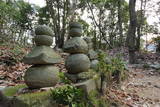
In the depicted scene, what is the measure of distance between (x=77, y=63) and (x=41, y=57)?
3.43 feet

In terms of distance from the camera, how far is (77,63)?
4.43 meters

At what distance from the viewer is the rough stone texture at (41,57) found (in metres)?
3.57

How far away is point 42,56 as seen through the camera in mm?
3576

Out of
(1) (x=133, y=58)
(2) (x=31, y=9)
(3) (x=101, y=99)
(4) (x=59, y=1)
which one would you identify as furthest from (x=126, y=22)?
(3) (x=101, y=99)

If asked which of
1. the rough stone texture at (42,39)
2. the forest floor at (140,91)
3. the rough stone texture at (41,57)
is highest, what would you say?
the rough stone texture at (42,39)

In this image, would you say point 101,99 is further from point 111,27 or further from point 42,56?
point 111,27

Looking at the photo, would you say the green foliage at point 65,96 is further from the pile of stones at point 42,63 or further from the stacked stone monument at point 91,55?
the stacked stone monument at point 91,55

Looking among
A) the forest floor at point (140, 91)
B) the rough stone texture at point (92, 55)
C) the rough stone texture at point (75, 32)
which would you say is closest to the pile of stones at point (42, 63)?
the rough stone texture at point (75, 32)

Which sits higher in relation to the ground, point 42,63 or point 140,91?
point 42,63

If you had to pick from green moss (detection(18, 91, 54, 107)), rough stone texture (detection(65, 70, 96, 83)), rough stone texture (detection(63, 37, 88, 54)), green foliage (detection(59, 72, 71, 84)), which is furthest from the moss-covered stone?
rough stone texture (detection(63, 37, 88, 54))

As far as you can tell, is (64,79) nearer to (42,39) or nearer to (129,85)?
(42,39)

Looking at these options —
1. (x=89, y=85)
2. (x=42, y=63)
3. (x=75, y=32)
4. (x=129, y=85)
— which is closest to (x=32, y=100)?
(x=42, y=63)

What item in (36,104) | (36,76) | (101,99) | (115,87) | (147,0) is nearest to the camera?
(36,104)

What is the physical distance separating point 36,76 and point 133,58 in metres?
8.01
